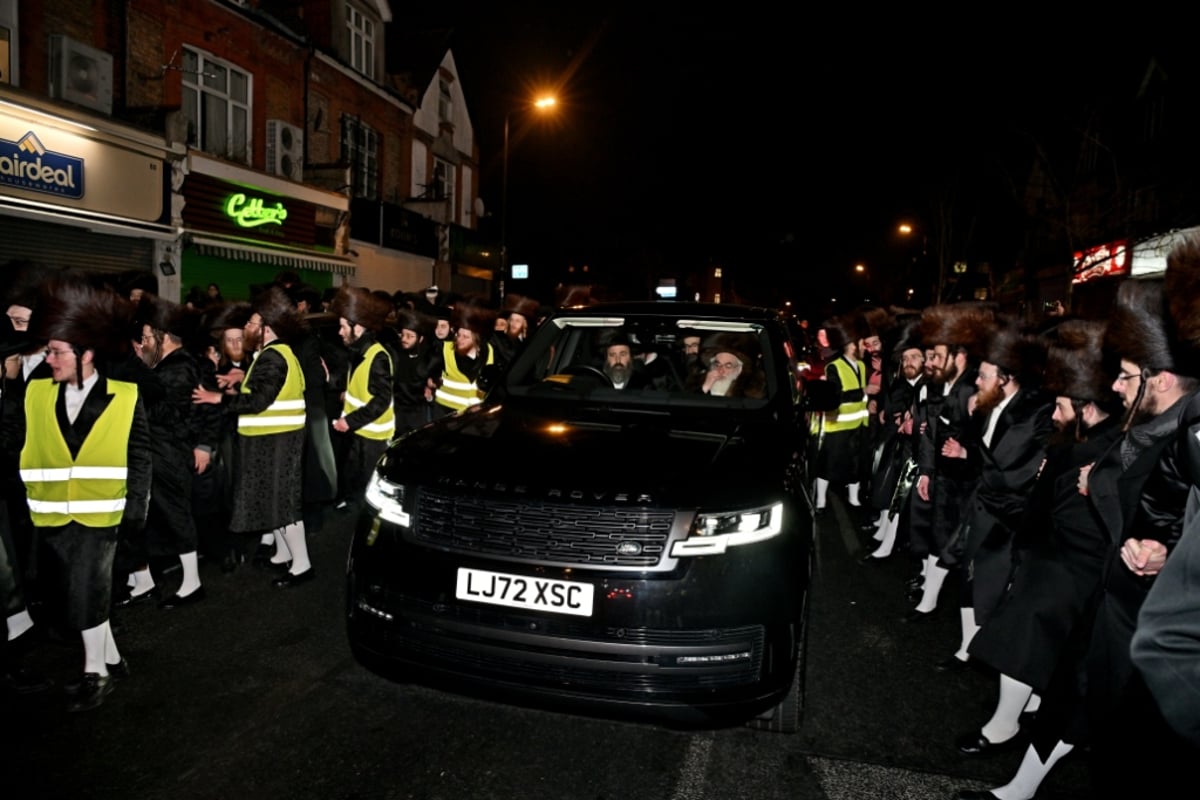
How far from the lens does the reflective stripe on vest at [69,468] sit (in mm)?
3535

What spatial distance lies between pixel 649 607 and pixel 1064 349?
213cm

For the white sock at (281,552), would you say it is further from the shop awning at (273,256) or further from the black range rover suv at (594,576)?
the shop awning at (273,256)

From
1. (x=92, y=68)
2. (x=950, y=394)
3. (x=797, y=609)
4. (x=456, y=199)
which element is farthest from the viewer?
(x=456, y=199)

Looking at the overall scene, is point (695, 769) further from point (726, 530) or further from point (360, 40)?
point (360, 40)

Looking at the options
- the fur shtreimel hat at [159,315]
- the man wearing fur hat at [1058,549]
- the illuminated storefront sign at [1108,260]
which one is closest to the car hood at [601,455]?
the man wearing fur hat at [1058,549]

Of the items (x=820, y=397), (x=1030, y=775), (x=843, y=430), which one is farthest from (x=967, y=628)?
(x=843, y=430)

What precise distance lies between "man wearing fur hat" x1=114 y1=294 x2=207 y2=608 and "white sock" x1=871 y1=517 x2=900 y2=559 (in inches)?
200

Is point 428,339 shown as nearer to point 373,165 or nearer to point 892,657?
point 892,657

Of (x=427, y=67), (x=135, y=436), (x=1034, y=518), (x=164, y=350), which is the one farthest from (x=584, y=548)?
(x=427, y=67)

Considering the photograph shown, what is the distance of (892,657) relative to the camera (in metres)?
4.35

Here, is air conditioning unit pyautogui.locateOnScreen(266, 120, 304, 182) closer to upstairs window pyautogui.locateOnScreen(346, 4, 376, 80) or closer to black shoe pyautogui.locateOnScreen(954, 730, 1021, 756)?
upstairs window pyautogui.locateOnScreen(346, 4, 376, 80)

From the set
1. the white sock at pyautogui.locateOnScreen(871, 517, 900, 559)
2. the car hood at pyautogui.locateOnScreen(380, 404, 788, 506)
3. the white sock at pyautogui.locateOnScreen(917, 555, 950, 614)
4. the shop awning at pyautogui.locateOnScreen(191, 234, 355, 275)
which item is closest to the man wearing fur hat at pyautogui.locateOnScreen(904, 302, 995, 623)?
the white sock at pyautogui.locateOnScreen(917, 555, 950, 614)

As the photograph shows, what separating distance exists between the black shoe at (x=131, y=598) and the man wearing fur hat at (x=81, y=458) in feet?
3.79

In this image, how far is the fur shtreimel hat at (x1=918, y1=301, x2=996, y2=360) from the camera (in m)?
4.98
